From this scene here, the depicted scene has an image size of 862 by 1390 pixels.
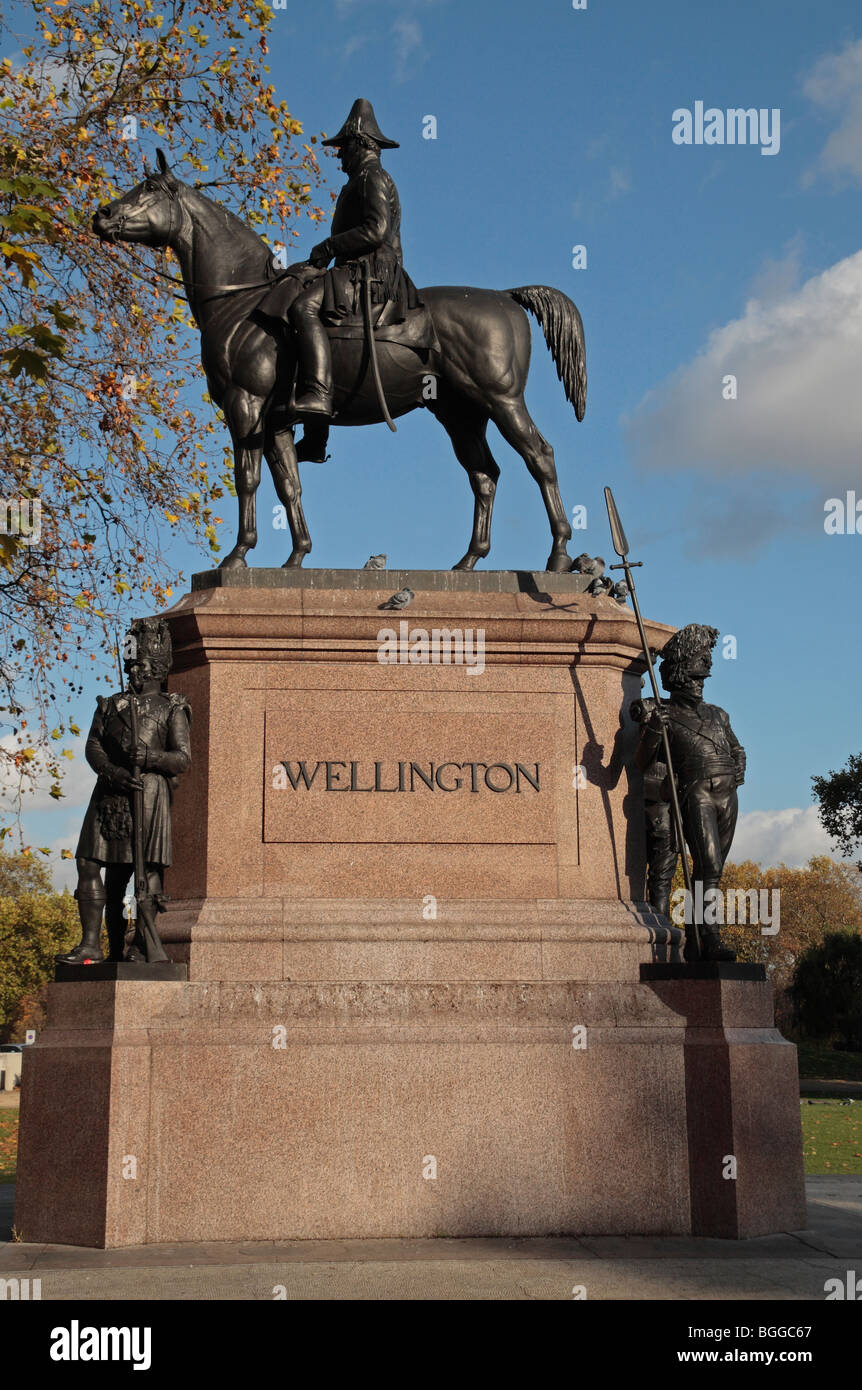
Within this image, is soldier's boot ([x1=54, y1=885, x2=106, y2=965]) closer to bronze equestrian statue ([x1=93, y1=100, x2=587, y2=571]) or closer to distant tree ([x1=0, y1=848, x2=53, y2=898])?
bronze equestrian statue ([x1=93, y1=100, x2=587, y2=571])

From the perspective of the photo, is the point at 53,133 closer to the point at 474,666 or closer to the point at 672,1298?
the point at 474,666

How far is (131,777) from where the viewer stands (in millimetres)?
10000

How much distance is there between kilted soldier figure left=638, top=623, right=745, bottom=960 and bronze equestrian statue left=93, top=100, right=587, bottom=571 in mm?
1368

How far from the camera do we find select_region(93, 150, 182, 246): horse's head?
11336mm

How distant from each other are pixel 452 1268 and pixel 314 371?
6507 mm

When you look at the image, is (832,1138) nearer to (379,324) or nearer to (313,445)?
(313,445)

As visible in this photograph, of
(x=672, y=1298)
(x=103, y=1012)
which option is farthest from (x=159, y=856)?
(x=672, y=1298)

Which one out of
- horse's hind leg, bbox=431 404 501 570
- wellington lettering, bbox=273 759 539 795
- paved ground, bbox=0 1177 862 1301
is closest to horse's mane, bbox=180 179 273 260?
horse's hind leg, bbox=431 404 501 570

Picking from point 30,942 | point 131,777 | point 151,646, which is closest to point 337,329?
point 151,646

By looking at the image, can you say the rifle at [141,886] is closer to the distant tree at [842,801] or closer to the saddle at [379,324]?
the saddle at [379,324]

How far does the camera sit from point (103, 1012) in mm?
9250

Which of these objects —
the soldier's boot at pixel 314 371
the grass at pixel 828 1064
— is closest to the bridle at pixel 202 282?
the soldier's boot at pixel 314 371

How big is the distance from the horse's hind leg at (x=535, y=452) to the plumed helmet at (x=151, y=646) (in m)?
3.22

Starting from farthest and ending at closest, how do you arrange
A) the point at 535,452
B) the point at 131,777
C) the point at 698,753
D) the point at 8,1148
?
the point at 8,1148 < the point at 535,452 < the point at 698,753 < the point at 131,777
